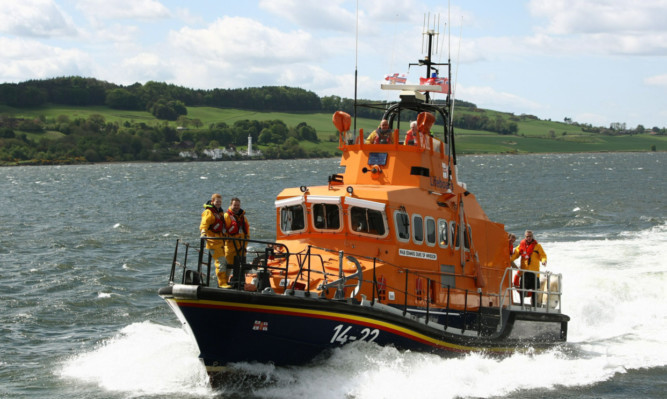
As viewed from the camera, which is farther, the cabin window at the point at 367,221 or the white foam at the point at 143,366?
the cabin window at the point at 367,221

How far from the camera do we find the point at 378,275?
504 inches

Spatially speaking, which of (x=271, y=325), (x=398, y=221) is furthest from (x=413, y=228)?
(x=271, y=325)

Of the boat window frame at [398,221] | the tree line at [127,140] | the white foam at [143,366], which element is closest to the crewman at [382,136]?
the boat window frame at [398,221]

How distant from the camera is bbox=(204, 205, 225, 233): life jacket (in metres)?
12.1

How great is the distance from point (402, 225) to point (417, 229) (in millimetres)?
365

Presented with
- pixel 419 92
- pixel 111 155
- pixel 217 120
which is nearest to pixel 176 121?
pixel 217 120

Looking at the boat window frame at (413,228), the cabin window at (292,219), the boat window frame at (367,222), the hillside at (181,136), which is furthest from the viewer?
the hillside at (181,136)

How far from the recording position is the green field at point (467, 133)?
116 m

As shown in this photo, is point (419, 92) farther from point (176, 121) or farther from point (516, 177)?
point (176, 121)

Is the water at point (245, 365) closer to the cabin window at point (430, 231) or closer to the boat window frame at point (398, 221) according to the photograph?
the boat window frame at point (398, 221)

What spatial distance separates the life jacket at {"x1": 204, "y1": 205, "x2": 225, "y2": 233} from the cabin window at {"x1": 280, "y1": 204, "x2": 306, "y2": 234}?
1.77 meters

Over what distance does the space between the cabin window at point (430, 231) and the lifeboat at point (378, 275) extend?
0.02m

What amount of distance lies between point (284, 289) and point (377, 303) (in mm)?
1388

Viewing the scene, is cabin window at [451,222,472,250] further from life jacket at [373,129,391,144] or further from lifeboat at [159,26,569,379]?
life jacket at [373,129,391,144]
